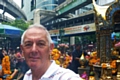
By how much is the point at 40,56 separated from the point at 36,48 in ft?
0.18

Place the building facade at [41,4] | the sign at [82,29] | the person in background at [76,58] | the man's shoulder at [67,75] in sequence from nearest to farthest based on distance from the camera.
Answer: the man's shoulder at [67,75] → the person in background at [76,58] → the sign at [82,29] → the building facade at [41,4]

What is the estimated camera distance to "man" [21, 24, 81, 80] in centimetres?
138

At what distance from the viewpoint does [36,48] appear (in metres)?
1.39

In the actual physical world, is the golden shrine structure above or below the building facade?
below

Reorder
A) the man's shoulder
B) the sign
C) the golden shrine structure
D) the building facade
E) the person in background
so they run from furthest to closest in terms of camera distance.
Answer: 1. the building facade
2. the sign
3. the person in background
4. the golden shrine structure
5. the man's shoulder

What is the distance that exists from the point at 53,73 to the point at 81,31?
2189 cm

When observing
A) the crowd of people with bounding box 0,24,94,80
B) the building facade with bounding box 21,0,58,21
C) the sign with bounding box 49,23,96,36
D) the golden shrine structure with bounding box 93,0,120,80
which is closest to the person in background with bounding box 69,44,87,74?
the golden shrine structure with bounding box 93,0,120,80

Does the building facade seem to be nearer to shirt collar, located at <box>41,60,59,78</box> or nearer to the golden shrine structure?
the golden shrine structure

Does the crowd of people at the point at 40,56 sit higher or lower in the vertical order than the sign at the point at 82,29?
lower

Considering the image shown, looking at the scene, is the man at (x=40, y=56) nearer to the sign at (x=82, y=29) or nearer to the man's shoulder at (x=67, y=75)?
the man's shoulder at (x=67, y=75)

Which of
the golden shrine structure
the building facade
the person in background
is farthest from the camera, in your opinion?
the building facade

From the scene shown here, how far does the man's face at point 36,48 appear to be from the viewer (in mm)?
1397

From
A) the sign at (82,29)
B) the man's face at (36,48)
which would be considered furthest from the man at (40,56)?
the sign at (82,29)

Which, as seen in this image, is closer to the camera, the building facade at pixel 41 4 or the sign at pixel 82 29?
the sign at pixel 82 29
